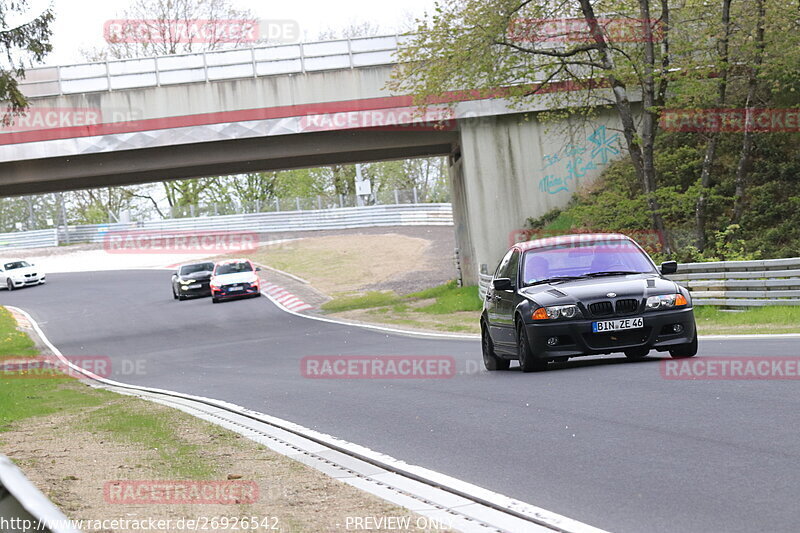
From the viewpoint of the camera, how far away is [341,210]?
74.2 metres

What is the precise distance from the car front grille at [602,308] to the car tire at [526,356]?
33.6 inches

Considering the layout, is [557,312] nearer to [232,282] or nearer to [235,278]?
[232,282]

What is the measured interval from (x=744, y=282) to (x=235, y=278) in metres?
25.0

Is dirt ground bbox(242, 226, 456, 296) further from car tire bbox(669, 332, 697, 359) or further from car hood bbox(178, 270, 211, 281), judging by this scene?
car tire bbox(669, 332, 697, 359)

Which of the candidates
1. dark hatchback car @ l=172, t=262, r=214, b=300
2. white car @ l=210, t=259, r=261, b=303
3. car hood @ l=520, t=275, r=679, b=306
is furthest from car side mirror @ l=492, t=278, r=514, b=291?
dark hatchback car @ l=172, t=262, r=214, b=300

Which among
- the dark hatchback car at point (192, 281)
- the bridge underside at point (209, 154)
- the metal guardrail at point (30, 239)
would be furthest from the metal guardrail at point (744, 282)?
the metal guardrail at point (30, 239)

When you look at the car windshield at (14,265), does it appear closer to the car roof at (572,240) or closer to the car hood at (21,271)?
the car hood at (21,271)

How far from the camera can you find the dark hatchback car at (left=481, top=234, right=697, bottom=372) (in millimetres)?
12125

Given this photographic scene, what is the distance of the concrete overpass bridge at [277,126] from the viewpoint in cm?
3316

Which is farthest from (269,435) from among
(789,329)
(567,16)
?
(567,16)

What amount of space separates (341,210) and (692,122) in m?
44.0

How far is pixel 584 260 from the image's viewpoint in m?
13.3

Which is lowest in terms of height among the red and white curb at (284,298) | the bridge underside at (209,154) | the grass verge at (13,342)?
the red and white curb at (284,298)

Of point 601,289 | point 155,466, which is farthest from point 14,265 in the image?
point 155,466
